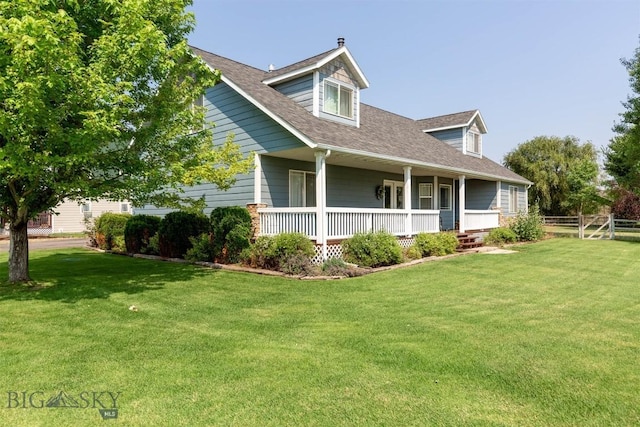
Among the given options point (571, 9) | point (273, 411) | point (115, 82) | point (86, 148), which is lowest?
point (273, 411)

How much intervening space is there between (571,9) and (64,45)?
523 inches

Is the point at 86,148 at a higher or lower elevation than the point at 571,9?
lower

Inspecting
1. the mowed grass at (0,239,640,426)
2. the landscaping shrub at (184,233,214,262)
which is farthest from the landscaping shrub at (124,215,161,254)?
the mowed grass at (0,239,640,426)

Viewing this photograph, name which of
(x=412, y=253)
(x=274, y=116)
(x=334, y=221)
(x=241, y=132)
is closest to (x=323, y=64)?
(x=274, y=116)

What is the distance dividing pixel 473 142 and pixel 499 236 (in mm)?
6803

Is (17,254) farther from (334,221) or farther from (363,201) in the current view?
(363,201)

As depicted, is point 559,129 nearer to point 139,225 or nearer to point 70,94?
point 139,225

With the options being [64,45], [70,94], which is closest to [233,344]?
[70,94]

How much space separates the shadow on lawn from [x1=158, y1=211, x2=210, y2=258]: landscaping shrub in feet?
3.24

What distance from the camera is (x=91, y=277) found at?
9.59 m

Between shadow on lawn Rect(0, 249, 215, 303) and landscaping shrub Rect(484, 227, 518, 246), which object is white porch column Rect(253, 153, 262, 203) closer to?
shadow on lawn Rect(0, 249, 215, 303)

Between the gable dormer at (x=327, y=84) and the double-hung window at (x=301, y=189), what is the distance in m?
2.16

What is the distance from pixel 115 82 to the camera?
292 inches


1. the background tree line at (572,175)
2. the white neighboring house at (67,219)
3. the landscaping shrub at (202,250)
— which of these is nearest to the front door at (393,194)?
the landscaping shrub at (202,250)
